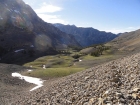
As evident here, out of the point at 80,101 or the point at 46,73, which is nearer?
the point at 80,101

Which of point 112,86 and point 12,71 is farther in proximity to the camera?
point 12,71

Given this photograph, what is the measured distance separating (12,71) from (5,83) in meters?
25.8

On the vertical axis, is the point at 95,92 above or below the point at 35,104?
above

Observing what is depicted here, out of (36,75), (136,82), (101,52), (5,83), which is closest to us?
(136,82)

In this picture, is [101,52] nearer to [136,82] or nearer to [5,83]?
[5,83]

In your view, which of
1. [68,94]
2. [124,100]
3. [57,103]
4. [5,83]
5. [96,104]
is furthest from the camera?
[5,83]

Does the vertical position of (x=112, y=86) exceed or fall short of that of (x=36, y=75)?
it exceeds it

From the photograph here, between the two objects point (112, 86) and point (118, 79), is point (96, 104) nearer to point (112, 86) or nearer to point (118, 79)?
point (112, 86)

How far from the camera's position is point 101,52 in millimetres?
187375

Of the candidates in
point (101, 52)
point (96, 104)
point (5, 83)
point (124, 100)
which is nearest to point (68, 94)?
point (96, 104)

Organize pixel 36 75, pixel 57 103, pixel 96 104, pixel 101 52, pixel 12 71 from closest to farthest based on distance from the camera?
pixel 96 104, pixel 57 103, pixel 36 75, pixel 12 71, pixel 101 52

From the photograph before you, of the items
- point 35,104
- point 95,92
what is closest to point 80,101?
point 95,92

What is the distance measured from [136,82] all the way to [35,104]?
11.8 metres

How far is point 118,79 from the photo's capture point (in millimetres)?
24078
